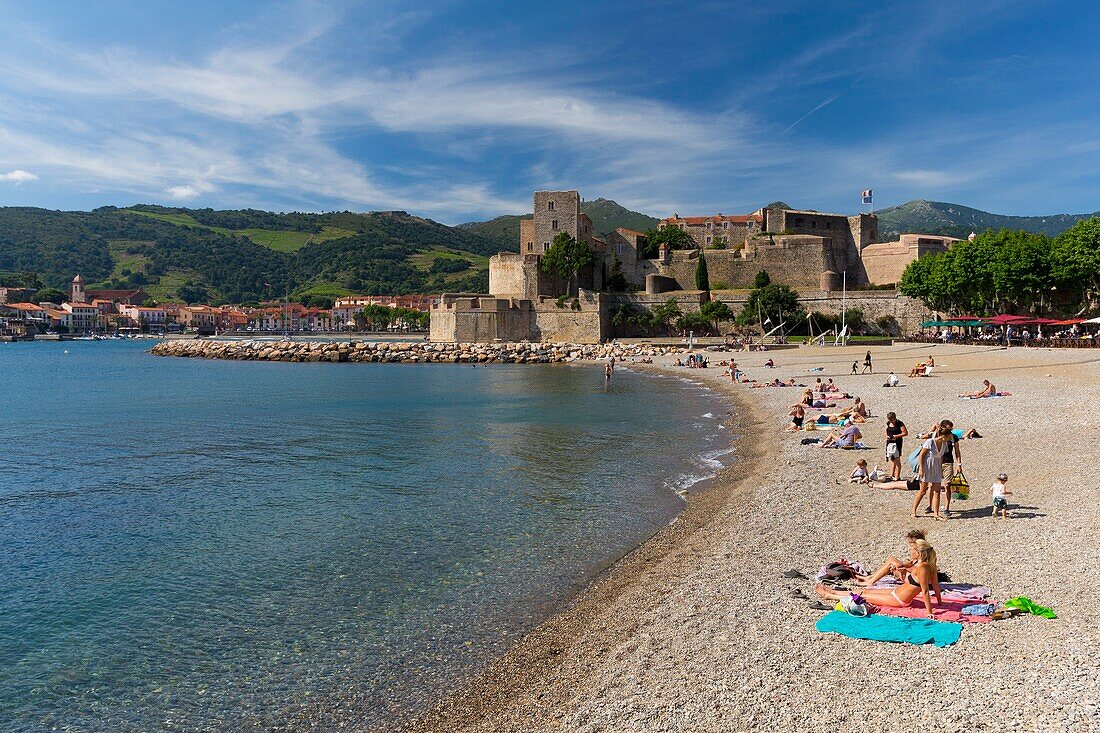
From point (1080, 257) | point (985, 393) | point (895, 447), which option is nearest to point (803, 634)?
point (895, 447)

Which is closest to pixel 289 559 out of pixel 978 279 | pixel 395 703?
pixel 395 703

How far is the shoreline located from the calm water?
25 cm

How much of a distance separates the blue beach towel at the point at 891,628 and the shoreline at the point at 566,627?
208 cm

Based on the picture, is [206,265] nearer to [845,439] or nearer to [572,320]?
[572,320]

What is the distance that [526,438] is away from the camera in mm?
19047

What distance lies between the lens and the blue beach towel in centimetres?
570

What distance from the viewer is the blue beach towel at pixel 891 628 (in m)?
5.70

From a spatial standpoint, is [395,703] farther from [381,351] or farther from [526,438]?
[381,351]

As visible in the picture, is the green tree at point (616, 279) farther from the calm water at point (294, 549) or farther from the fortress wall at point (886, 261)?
the calm water at point (294, 549)

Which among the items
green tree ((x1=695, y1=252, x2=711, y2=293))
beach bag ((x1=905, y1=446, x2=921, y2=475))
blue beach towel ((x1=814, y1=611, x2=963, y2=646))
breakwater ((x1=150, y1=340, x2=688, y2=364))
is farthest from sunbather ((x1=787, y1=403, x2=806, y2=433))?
green tree ((x1=695, y1=252, x2=711, y2=293))

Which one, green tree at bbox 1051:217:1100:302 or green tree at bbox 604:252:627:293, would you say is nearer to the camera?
green tree at bbox 1051:217:1100:302

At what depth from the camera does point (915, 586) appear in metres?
6.43

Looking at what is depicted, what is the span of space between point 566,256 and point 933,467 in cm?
5204

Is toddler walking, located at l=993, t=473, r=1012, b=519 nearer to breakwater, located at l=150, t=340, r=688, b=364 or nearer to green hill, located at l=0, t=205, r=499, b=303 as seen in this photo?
breakwater, located at l=150, t=340, r=688, b=364
